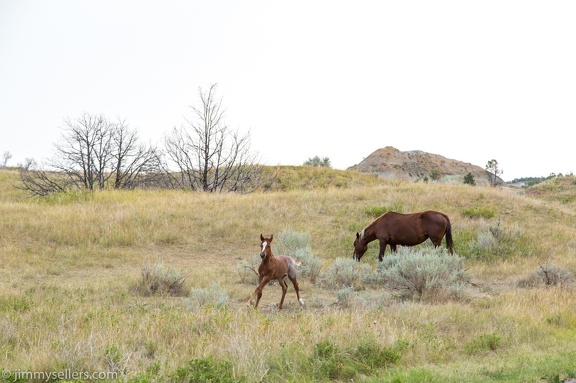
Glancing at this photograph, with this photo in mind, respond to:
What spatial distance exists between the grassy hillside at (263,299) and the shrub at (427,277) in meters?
0.31

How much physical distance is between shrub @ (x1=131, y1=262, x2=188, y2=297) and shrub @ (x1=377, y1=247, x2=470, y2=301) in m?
4.49

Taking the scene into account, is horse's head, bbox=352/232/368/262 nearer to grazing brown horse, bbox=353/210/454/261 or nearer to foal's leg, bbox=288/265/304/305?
grazing brown horse, bbox=353/210/454/261

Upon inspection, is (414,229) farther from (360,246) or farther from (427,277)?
(427,277)

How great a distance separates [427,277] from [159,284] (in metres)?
5.54

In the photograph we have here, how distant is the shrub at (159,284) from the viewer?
1085cm

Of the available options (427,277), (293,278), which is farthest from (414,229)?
(293,278)

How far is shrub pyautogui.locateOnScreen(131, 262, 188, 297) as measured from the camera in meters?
10.9

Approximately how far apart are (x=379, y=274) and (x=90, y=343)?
7345 mm

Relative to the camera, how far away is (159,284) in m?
10.9

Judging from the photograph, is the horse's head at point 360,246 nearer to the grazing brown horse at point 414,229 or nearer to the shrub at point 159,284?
the grazing brown horse at point 414,229

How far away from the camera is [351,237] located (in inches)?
677

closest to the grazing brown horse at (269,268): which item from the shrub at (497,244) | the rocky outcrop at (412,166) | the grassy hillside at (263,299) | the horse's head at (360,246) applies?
the grassy hillside at (263,299)

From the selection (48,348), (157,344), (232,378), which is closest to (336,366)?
(232,378)

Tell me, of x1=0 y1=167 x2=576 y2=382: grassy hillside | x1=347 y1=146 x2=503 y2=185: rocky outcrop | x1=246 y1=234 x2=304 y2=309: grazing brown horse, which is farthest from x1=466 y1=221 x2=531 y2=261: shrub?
x1=347 y1=146 x2=503 y2=185: rocky outcrop
